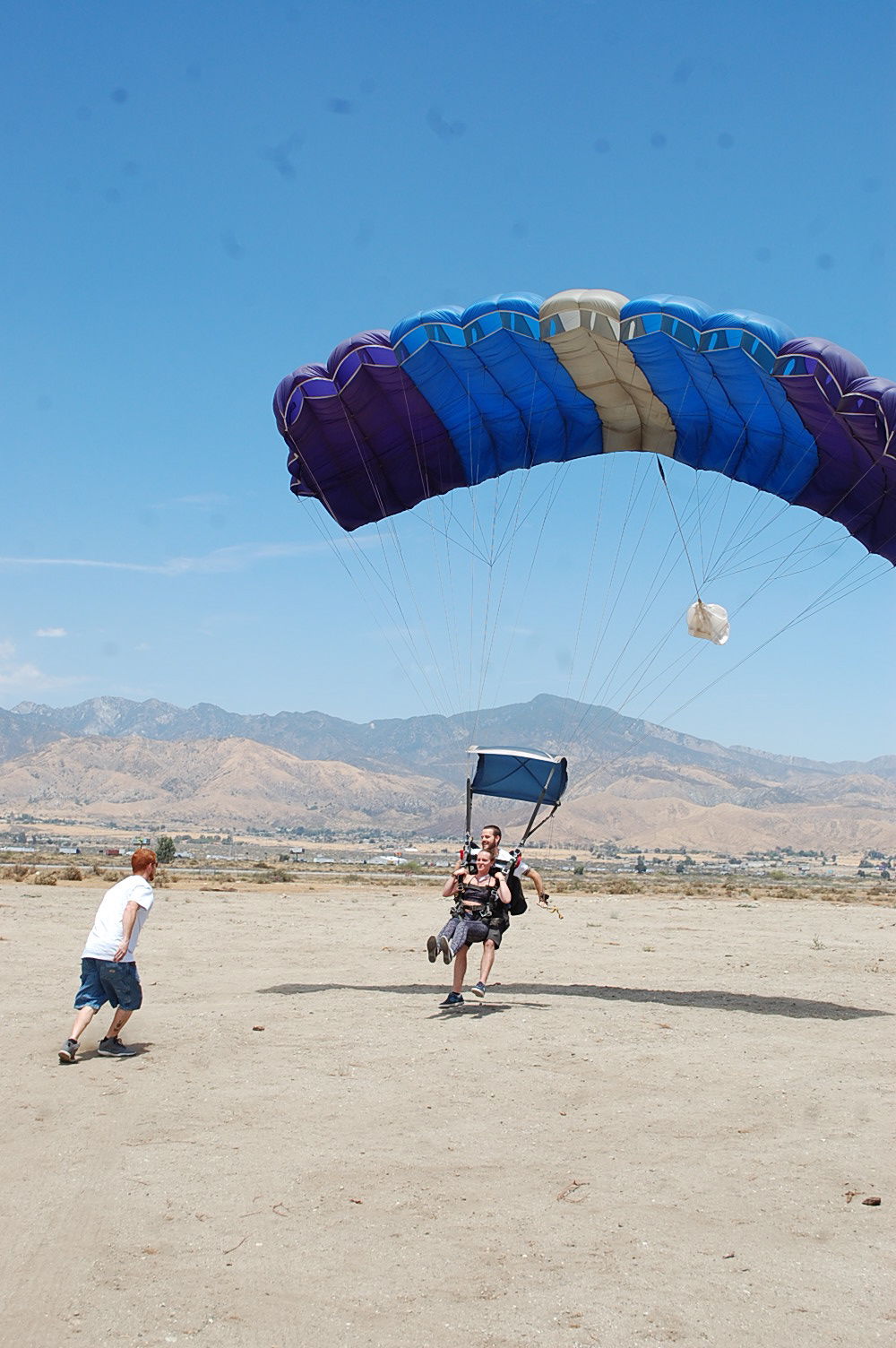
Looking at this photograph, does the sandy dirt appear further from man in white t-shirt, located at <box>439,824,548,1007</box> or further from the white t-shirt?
the white t-shirt

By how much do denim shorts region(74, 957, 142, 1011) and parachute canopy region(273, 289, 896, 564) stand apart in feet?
25.7

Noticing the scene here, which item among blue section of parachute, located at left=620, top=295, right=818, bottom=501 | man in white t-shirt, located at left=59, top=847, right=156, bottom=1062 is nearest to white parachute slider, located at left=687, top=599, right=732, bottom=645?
blue section of parachute, located at left=620, top=295, right=818, bottom=501

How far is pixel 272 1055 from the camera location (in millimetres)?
9203

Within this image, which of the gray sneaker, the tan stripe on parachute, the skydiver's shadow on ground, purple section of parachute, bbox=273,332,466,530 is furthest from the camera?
purple section of parachute, bbox=273,332,466,530

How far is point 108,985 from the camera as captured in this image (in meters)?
9.38

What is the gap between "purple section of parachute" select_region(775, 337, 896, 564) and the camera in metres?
11.5

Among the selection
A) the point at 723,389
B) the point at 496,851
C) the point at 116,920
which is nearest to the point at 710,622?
the point at 723,389

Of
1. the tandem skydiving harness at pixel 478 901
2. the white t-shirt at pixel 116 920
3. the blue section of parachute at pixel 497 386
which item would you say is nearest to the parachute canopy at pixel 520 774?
the tandem skydiving harness at pixel 478 901

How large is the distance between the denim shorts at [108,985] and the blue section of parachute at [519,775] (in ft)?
16.9

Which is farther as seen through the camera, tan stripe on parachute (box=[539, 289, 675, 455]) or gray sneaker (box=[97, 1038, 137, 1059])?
tan stripe on parachute (box=[539, 289, 675, 455])

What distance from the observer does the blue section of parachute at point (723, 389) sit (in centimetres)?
1205

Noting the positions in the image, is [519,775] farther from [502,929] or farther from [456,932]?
[456,932]

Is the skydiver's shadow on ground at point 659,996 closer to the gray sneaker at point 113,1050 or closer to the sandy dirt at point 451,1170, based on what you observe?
the sandy dirt at point 451,1170

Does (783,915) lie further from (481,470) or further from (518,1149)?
(518,1149)
